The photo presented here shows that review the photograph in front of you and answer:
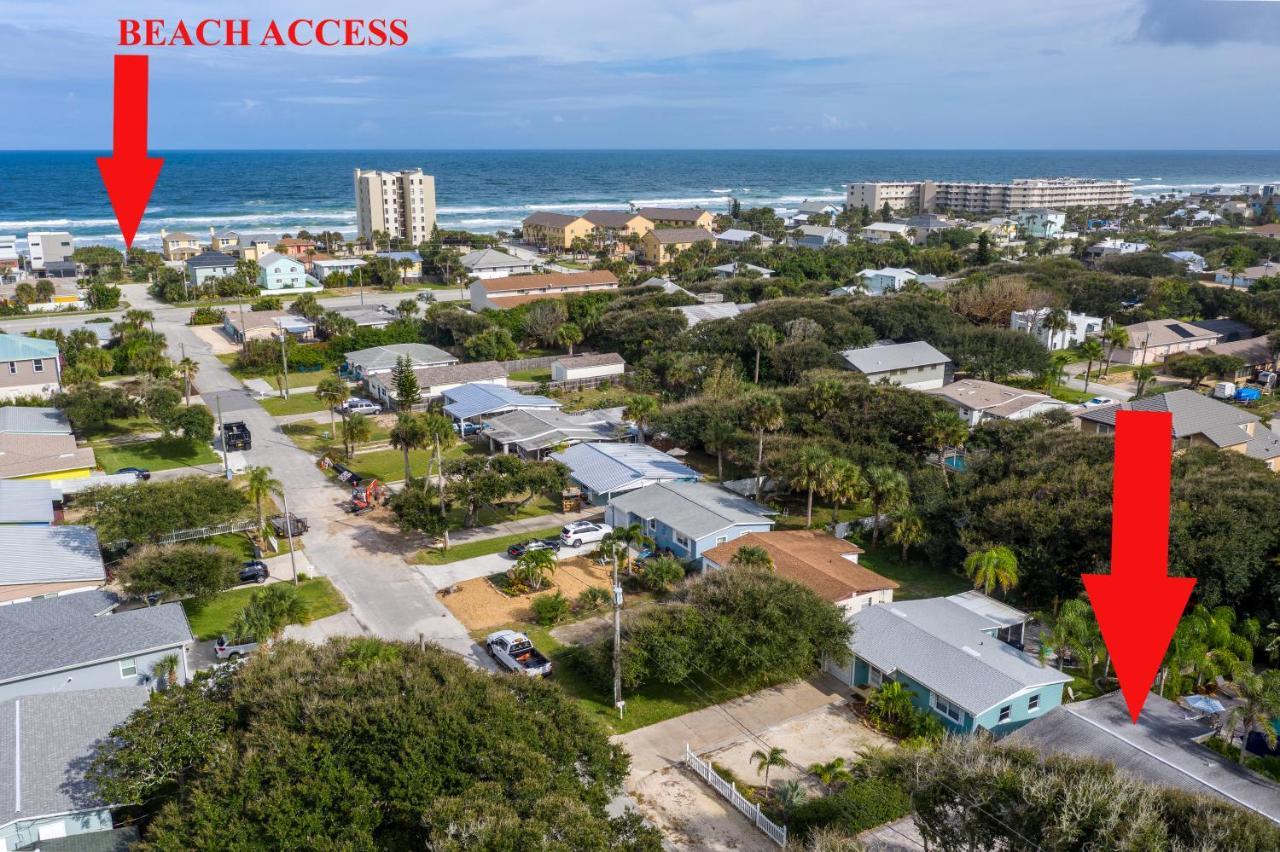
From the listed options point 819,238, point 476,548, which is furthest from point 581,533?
point 819,238

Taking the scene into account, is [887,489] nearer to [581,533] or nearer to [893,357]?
[581,533]

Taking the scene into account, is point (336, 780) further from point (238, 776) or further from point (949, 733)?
point (949, 733)

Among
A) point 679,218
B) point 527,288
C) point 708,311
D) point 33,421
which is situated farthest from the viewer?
point 679,218

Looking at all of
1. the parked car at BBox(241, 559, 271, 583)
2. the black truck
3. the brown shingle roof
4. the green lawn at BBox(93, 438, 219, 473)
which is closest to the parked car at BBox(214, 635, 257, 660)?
the parked car at BBox(241, 559, 271, 583)

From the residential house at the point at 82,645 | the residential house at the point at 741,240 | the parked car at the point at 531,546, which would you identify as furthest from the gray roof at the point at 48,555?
the residential house at the point at 741,240

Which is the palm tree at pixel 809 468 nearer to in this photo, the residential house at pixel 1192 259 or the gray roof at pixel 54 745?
the gray roof at pixel 54 745
